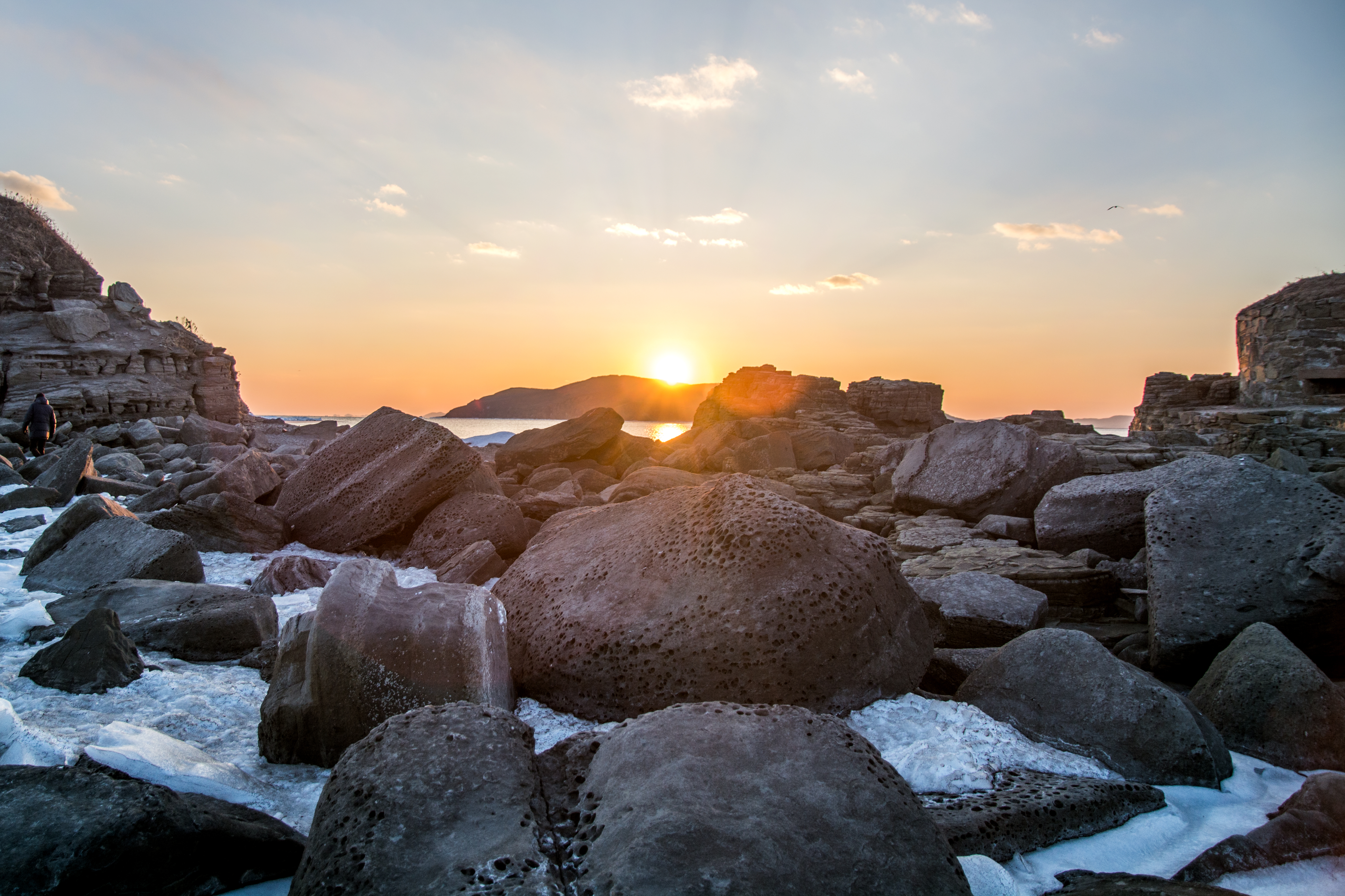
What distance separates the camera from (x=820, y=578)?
345 cm

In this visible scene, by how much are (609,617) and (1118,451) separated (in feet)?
27.6

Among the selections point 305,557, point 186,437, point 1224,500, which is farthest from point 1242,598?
point 186,437

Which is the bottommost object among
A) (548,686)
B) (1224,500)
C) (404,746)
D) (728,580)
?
(548,686)

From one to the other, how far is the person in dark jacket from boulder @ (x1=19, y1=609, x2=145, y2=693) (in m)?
13.4

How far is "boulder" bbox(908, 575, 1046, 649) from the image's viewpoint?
14.8 feet

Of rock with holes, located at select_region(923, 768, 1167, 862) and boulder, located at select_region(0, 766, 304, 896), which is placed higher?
boulder, located at select_region(0, 766, 304, 896)

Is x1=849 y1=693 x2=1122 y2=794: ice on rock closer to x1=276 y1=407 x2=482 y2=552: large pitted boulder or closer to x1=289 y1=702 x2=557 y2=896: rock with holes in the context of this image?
x1=289 y1=702 x2=557 y2=896: rock with holes

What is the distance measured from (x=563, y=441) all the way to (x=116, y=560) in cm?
834

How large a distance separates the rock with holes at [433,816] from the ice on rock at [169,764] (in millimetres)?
623

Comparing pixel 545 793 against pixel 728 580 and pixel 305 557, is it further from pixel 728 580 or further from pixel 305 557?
pixel 305 557

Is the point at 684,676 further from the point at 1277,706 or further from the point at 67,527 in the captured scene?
the point at 67,527

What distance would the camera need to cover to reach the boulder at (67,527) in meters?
5.48

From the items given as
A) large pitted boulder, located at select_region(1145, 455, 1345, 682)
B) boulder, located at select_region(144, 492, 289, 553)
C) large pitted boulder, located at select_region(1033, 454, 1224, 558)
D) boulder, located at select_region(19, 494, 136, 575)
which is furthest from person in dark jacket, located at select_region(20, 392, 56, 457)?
large pitted boulder, located at select_region(1145, 455, 1345, 682)

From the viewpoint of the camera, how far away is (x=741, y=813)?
1.84 m
